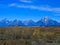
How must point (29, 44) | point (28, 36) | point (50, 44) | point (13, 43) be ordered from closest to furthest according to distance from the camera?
point (13, 43) → point (29, 44) → point (50, 44) → point (28, 36)

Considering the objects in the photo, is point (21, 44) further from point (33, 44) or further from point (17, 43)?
point (33, 44)

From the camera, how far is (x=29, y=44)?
28375 millimetres

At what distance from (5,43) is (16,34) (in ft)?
45.0

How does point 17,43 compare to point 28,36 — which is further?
point 28,36

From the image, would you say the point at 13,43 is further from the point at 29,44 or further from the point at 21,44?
the point at 29,44

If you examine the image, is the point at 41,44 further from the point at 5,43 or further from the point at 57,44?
the point at 57,44

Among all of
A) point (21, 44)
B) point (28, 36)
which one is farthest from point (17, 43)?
point (28, 36)

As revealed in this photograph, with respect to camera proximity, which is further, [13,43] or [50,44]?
[50,44]

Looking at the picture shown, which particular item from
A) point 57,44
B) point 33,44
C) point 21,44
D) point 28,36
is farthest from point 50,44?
point 28,36

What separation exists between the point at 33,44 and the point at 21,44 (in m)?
2.87

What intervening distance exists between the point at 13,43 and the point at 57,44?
7.81 meters

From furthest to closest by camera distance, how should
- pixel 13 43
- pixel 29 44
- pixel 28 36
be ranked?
pixel 28 36 < pixel 29 44 < pixel 13 43

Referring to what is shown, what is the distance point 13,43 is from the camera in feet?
83.8

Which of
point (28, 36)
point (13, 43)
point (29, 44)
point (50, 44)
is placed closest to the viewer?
point (13, 43)
